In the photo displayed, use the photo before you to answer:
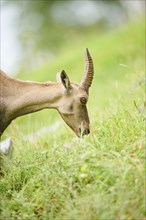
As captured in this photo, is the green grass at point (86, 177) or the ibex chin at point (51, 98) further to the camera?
the ibex chin at point (51, 98)

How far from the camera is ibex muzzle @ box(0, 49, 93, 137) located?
30.0ft

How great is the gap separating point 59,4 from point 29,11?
6.23 feet

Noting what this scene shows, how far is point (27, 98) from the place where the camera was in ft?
30.3

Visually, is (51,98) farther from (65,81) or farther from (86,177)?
(86,177)

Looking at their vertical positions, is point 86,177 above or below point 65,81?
below

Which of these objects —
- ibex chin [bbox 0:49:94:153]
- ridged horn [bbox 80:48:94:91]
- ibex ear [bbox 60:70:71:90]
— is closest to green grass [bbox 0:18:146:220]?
ibex chin [bbox 0:49:94:153]

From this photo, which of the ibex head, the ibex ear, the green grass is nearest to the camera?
the green grass

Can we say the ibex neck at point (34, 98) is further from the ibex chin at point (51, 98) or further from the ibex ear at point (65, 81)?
the ibex ear at point (65, 81)

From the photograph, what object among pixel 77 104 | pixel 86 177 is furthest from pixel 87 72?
pixel 86 177

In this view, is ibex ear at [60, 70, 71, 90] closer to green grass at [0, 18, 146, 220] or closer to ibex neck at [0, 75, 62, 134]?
ibex neck at [0, 75, 62, 134]

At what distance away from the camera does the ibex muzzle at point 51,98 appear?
30.0 feet

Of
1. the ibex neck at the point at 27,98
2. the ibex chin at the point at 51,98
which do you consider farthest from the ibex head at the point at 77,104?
the ibex neck at the point at 27,98

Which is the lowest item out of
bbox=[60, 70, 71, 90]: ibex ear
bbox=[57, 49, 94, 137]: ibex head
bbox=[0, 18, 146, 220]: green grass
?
bbox=[0, 18, 146, 220]: green grass

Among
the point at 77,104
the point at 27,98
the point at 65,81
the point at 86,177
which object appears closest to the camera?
the point at 86,177
